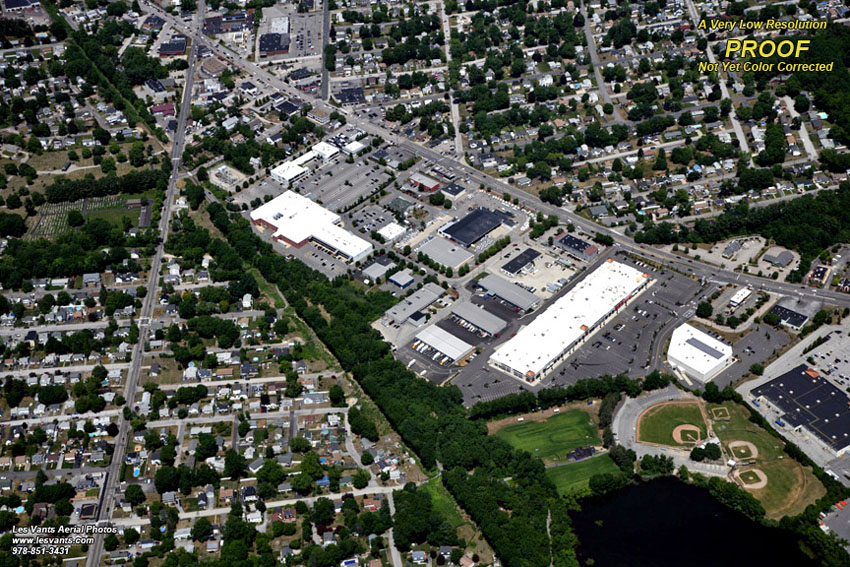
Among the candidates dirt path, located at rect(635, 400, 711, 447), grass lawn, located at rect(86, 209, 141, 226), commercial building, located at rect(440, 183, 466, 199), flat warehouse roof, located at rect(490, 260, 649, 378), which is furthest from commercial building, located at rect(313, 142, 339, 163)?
dirt path, located at rect(635, 400, 711, 447)

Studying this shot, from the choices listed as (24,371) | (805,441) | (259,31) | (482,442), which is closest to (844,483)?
(805,441)

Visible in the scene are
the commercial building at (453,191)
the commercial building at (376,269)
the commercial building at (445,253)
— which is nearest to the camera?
the commercial building at (376,269)

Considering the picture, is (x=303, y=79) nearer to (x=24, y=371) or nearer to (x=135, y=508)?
(x=24, y=371)

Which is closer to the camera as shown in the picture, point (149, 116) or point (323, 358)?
point (323, 358)

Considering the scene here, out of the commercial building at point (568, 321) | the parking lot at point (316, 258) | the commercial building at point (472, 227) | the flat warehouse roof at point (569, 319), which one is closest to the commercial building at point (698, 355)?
the commercial building at point (568, 321)

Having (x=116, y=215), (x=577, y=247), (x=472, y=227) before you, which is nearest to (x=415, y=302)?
(x=472, y=227)

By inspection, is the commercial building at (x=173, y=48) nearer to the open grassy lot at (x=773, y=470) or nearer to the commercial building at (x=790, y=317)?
the commercial building at (x=790, y=317)
